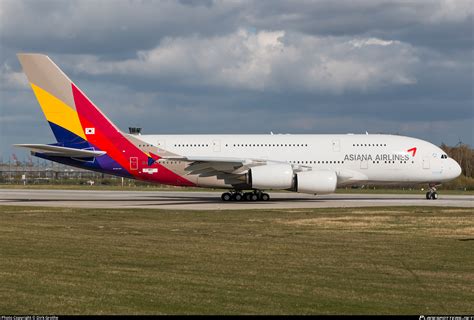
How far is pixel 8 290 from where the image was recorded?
1242cm

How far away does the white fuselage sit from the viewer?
4453 centimetres

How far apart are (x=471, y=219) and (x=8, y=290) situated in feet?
71.8

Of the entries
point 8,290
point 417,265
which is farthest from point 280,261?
point 8,290

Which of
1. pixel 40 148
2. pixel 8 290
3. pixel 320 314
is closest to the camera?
pixel 320 314

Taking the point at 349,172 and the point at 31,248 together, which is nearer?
the point at 31,248

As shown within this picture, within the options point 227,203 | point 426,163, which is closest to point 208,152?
point 227,203

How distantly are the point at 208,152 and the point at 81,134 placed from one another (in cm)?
804

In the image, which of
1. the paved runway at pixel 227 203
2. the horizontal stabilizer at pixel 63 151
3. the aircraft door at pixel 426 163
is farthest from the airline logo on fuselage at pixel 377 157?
the horizontal stabilizer at pixel 63 151

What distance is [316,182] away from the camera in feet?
138

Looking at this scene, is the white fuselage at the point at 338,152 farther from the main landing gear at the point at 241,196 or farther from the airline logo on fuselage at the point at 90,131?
the airline logo on fuselage at the point at 90,131

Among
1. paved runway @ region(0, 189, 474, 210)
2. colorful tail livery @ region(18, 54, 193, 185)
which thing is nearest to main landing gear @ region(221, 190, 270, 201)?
paved runway @ region(0, 189, 474, 210)

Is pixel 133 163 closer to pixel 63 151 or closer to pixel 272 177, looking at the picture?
pixel 63 151

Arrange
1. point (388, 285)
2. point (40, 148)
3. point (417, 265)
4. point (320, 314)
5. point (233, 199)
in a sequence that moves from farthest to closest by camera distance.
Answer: point (233, 199) < point (40, 148) < point (417, 265) < point (388, 285) < point (320, 314)

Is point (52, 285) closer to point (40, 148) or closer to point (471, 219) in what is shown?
point (471, 219)
